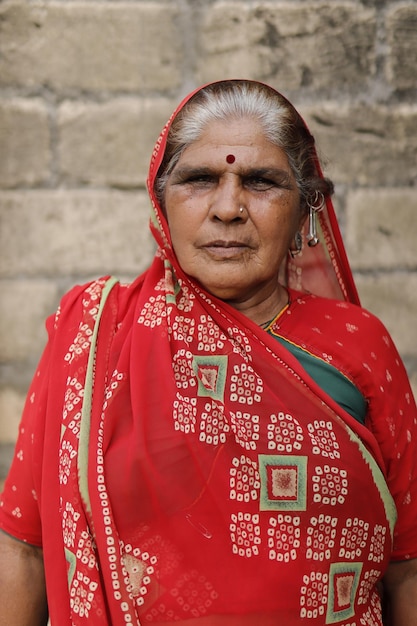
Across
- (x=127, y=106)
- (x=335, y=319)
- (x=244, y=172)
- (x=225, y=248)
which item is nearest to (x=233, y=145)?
(x=244, y=172)

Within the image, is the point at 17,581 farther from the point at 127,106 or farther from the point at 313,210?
the point at 127,106

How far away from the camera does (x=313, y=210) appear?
1.90m

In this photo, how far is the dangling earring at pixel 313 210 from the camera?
1.88m

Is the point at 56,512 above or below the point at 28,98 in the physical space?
below

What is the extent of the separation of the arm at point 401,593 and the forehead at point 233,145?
987mm

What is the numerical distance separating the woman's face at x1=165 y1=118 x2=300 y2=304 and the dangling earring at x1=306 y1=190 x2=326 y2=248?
0.15 meters

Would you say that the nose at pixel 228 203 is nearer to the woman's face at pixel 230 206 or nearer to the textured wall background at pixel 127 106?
the woman's face at pixel 230 206

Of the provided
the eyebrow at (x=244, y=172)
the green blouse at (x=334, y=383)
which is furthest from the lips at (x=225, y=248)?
the green blouse at (x=334, y=383)

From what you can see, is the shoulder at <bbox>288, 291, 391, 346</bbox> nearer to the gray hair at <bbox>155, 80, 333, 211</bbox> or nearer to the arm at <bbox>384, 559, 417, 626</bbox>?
the gray hair at <bbox>155, 80, 333, 211</bbox>

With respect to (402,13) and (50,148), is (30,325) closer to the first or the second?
(50,148)

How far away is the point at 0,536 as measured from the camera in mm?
1669

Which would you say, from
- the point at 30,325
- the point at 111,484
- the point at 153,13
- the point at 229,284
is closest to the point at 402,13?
the point at 153,13

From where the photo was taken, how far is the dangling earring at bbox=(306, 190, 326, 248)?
1885 millimetres

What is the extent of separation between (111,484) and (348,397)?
558 mm
